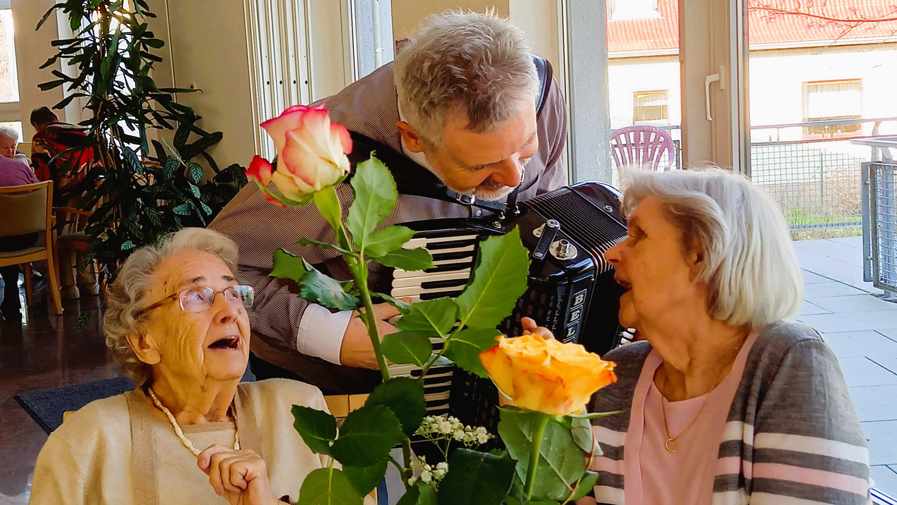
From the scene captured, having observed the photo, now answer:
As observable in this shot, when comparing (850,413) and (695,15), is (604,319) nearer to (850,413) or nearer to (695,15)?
(850,413)

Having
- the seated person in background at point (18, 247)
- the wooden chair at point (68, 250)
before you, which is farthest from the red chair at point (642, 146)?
the wooden chair at point (68, 250)

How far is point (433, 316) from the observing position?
658 mm

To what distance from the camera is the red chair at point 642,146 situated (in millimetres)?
2508

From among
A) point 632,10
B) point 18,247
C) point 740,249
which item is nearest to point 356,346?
point 740,249

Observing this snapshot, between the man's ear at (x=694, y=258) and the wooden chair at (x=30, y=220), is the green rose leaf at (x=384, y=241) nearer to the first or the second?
the man's ear at (x=694, y=258)

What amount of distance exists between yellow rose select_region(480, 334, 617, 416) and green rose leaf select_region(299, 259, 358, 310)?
13 cm

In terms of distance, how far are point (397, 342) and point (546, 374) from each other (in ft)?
0.55

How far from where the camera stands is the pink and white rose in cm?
60

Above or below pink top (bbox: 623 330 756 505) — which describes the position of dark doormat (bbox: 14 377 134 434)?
below

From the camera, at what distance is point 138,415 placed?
5.48 ft

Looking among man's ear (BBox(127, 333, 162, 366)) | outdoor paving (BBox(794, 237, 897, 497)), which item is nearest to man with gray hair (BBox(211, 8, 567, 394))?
man's ear (BBox(127, 333, 162, 366))

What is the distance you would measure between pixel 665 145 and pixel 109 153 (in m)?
3.83

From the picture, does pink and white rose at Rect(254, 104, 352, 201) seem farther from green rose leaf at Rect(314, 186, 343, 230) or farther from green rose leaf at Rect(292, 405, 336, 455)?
green rose leaf at Rect(292, 405, 336, 455)

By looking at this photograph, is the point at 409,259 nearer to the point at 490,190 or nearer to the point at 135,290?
the point at 490,190
